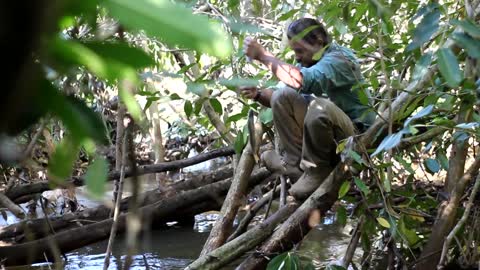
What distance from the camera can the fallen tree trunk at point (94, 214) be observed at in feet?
11.7

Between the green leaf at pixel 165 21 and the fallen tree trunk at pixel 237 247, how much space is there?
2.19 metres

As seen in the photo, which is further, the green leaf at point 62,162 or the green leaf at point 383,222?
the green leaf at point 383,222

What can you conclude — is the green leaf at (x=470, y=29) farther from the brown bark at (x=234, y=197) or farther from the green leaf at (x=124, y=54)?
the brown bark at (x=234, y=197)

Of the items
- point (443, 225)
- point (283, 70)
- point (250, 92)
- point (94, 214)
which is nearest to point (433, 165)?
point (443, 225)

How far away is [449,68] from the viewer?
1550mm

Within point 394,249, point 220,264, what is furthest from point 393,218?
point 220,264

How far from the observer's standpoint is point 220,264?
2455mm

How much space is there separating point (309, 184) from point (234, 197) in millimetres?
466

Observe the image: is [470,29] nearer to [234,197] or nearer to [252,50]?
[252,50]

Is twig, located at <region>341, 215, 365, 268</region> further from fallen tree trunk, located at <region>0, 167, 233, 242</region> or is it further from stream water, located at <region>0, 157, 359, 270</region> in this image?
fallen tree trunk, located at <region>0, 167, 233, 242</region>

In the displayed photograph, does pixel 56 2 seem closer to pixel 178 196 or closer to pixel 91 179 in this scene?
pixel 91 179

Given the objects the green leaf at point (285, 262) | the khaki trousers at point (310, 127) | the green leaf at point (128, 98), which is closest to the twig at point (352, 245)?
the green leaf at point (285, 262)

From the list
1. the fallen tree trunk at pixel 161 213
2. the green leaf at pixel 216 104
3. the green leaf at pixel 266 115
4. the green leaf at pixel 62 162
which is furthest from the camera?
the fallen tree trunk at pixel 161 213

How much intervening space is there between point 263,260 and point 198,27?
234cm
